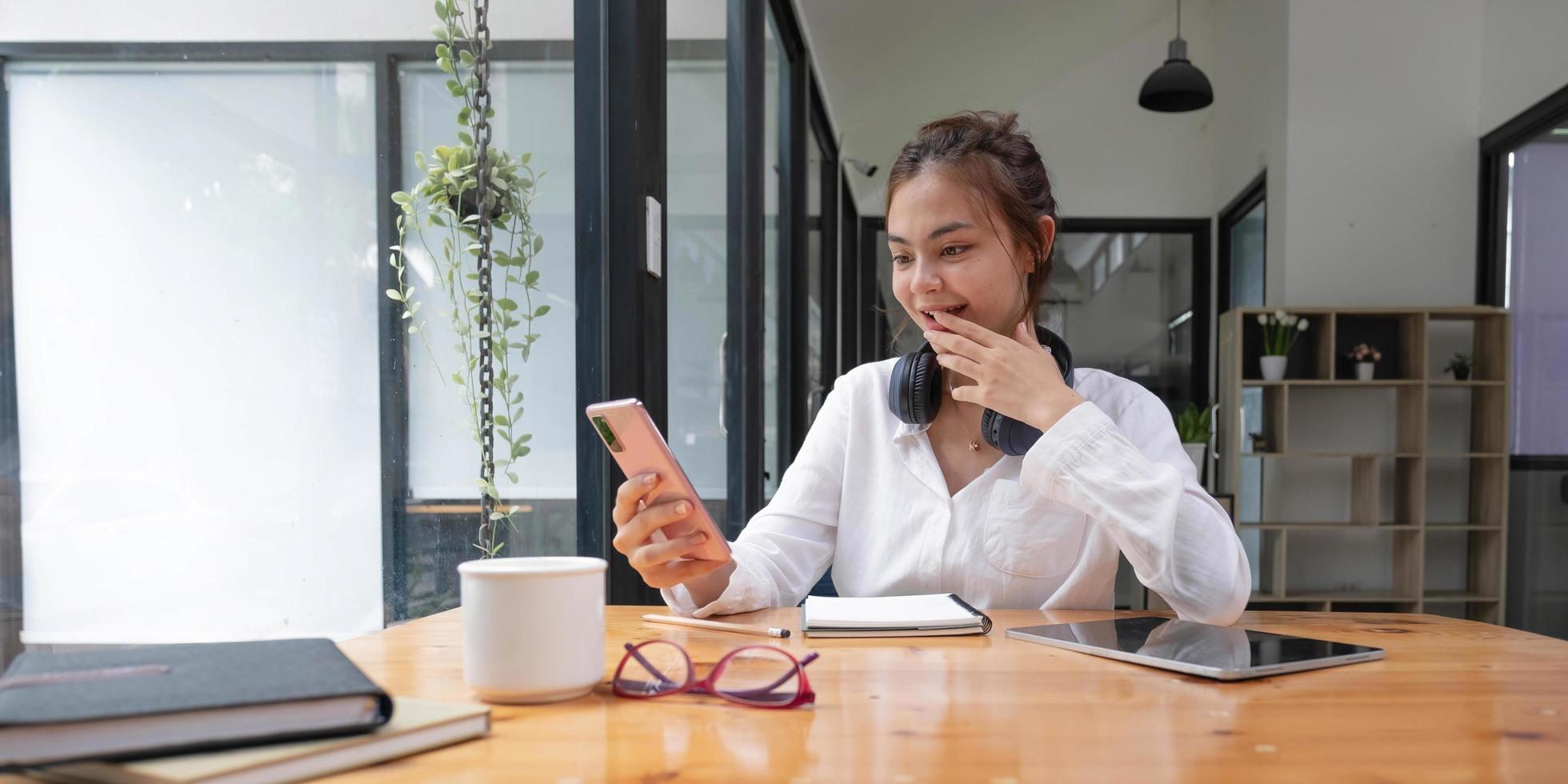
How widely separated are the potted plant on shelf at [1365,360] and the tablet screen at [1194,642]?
13.6 ft

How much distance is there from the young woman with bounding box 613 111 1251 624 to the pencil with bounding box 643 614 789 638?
41 mm

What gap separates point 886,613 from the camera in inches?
41.0

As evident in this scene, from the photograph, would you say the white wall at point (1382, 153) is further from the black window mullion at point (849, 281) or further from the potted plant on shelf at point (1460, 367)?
the black window mullion at point (849, 281)

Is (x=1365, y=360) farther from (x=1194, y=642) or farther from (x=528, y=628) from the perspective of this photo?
(x=528, y=628)

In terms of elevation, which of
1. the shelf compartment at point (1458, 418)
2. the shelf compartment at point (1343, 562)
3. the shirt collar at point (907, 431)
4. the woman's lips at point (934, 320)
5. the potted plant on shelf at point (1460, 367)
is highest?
the woman's lips at point (934, 320)

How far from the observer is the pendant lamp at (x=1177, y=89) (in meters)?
4.48

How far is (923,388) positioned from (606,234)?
0.57 meters

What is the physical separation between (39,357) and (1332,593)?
5.12 m

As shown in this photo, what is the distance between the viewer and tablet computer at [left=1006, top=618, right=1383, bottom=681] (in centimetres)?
81

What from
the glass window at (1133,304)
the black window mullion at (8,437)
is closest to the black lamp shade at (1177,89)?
the glass window at (1133,304)

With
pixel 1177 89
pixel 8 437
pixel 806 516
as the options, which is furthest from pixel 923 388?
pixel 1177 89

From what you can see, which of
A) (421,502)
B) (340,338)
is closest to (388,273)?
(340,338)

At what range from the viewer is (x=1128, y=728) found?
652 millimetres

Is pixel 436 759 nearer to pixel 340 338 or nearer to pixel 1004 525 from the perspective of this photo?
pixel 340 338
